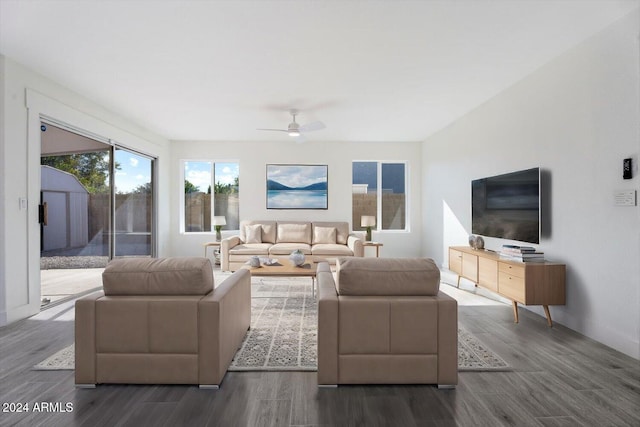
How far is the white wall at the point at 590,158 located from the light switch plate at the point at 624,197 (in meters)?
0.04

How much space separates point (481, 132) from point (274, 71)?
2981 mm

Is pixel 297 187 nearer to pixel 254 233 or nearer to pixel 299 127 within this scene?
pixel 254 233

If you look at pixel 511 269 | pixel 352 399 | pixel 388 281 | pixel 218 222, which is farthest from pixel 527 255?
pixel 218 222

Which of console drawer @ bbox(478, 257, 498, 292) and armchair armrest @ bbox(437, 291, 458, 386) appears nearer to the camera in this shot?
armchair armrest @ bbox(437, 291, 458, 386)

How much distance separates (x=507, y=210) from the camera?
3863mm

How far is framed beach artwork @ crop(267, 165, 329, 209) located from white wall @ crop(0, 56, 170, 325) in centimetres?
377

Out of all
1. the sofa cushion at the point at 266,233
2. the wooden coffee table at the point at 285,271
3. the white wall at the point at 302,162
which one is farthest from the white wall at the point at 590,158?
the sofa cushion at the point at 266,233

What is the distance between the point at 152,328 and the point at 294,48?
8.42ft

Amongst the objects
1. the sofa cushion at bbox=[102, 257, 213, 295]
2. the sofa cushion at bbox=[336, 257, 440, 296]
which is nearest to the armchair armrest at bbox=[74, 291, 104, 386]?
the sofa cushion at bbox=[102, 257, 213, 295]

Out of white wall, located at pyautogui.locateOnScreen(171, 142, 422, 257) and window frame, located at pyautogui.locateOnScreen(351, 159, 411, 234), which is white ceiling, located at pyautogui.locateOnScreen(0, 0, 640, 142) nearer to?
white wall, located at pyautogui.locateOnScreen(171, 142, 422, 257)

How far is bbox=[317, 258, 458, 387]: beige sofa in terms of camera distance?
6.56 ft

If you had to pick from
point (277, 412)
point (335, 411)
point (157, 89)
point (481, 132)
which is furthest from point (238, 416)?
point (481, 132)

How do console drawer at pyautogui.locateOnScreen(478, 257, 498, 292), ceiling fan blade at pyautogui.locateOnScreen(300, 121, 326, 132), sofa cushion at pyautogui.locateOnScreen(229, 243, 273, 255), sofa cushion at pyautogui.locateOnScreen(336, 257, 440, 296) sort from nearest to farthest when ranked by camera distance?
sofa cushion at pyautogui.locateOnScreen(336, 257, 440, 296), console drawer at pyautogui.locateOnScreen(478, 257, 498, 292), ceiling fan blade at pyautogui.locateOnScreen(300, 121, 326, 132), sofa cushion at pyautogui.locateOnScreen(229, 243, 273, 255)

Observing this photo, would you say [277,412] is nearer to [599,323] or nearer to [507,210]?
[599,323]
